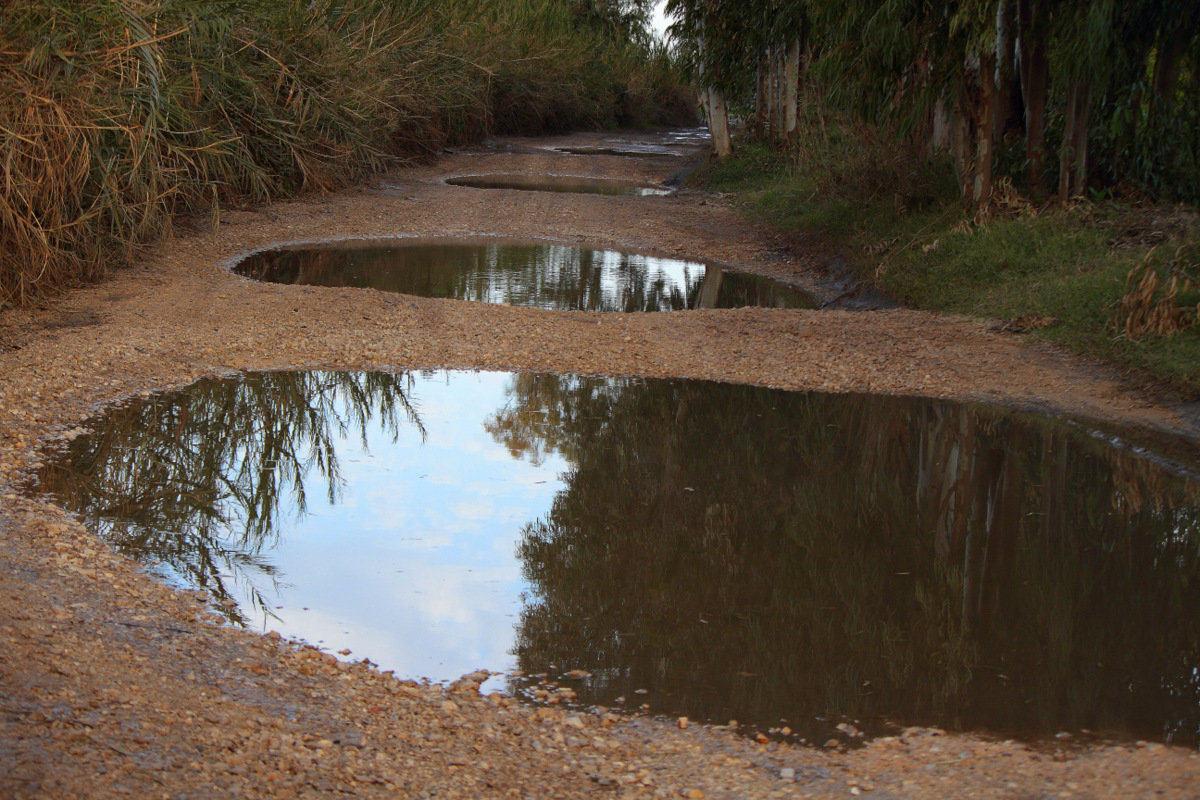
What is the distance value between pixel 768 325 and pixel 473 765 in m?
7.08

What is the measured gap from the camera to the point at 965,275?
36.1ft

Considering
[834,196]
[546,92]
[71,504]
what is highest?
[546,92]

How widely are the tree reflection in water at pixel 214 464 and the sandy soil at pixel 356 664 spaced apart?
0.21 metres

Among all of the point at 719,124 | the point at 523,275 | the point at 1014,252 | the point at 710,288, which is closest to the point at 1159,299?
the point at 1014,252

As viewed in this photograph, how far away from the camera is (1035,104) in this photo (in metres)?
11.7

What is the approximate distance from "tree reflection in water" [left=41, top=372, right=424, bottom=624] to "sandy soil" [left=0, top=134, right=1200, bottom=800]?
8.3 inches

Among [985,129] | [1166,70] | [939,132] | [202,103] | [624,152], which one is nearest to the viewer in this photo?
[1166,70]

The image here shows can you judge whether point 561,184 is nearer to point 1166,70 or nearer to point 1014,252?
point 1014,252

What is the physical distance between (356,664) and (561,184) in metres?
19.5

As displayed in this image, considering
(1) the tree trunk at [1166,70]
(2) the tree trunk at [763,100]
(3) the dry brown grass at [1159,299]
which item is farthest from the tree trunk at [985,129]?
(2) the tree trunk at [763,100]

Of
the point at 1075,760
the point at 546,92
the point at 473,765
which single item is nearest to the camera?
the point at 473,765

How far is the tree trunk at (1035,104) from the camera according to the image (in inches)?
448

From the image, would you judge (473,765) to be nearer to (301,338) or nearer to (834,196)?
(301,338)

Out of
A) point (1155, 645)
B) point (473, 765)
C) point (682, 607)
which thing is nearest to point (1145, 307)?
point (1155, 645)
